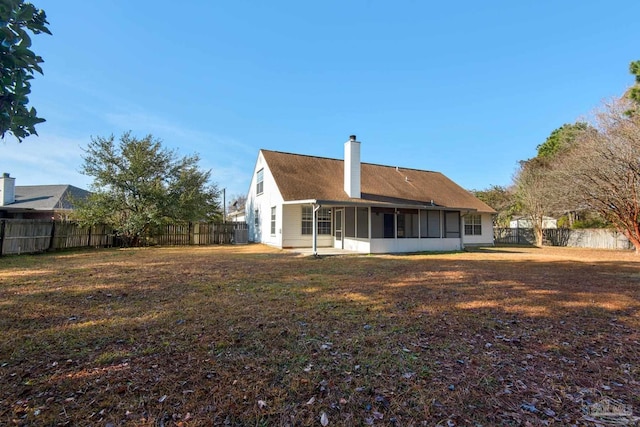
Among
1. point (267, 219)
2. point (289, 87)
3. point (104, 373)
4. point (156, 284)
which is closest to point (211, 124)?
point (289, 87)

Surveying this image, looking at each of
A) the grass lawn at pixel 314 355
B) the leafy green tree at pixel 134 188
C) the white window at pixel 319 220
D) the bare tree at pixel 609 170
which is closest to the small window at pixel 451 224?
the bare tree at pixel 609 170

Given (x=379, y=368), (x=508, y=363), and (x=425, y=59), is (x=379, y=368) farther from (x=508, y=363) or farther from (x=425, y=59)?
(x=425, y=59)

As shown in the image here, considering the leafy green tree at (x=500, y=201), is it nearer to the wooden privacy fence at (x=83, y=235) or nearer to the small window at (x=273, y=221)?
the small window at (x=273, y=221)

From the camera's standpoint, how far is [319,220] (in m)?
16.6

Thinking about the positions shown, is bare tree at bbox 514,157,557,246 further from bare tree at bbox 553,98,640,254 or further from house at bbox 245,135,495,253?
house at bbox 245,135,495,253

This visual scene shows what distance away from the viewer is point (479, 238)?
67.9ft

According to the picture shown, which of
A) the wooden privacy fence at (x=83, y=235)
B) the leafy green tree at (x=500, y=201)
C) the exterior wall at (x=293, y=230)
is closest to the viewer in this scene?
the wooden privacy fence at (x=83, y=235)

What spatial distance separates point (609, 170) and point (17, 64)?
20680 mm

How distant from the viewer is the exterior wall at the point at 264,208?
16022 mm

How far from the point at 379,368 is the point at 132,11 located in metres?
11.3

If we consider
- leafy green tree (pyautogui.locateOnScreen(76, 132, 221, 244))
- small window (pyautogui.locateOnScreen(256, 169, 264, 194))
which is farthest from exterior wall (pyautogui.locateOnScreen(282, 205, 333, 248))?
leafy green tree (pyautogui.locateOnScreen(76, 132, 221, 244))

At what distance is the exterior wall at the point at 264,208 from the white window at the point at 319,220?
131cm

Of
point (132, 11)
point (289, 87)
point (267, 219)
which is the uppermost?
point (289, 87)

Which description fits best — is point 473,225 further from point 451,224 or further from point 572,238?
point 572,238
